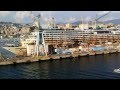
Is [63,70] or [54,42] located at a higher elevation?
[54,42]

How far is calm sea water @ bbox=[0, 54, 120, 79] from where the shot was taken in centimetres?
592

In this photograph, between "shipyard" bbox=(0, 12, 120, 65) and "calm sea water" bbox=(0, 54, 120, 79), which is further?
"shipyard" bbox=(0, 12, 120, 65)

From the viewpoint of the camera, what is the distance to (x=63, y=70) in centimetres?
668

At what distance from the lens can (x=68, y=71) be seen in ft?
21.6

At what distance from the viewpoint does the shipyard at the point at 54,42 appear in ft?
25.1

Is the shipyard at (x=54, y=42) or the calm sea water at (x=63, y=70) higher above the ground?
the shipyard at (x=54, y=42)

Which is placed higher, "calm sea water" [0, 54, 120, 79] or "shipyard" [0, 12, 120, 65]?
"shipyard" [0, 12, 120, 65]

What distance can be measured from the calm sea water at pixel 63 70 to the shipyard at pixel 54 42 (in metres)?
0.28

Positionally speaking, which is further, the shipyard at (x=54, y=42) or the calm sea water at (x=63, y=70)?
the shipyard at (x=54, y=42)

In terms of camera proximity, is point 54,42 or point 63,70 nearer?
point 63,70

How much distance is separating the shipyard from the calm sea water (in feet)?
0.92

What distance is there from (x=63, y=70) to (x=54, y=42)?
1652 mm

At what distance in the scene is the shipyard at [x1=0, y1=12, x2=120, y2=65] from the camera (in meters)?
7.65
